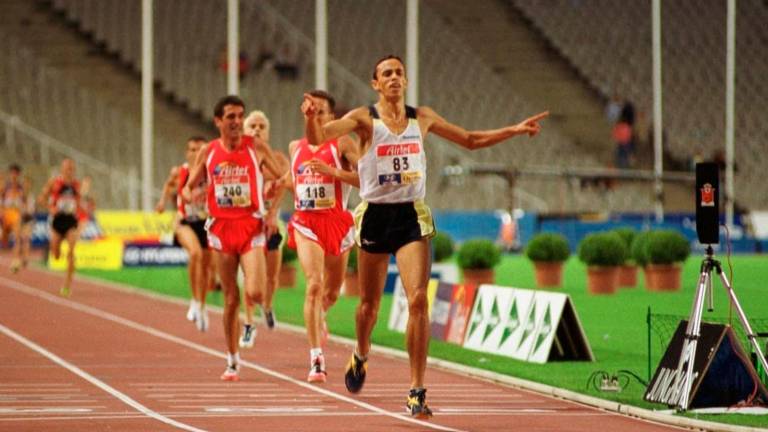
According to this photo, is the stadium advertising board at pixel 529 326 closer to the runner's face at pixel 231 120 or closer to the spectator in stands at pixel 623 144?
the runner's face at pixel 231 120

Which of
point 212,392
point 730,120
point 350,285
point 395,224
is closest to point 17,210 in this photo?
point 350,285

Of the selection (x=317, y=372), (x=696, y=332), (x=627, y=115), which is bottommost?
(x=317, y=372)

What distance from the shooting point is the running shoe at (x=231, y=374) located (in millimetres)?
14344

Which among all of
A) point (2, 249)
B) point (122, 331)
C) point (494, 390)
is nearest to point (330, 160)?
point (494, 390)

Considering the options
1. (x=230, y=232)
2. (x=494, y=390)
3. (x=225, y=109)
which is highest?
(x=225, y=109)

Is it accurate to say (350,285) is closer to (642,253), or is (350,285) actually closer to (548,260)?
(548,260)

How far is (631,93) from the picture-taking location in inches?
2046

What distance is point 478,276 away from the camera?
2828cm

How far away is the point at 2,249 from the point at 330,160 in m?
33.8

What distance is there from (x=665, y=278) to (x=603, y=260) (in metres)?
1.07

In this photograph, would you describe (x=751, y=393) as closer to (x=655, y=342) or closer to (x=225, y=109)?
(x=225, y=109)

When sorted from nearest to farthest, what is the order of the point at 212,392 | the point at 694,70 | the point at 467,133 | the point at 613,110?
the point at 467,133, the point at 212,392, the point at 613,110, the point at 694,70

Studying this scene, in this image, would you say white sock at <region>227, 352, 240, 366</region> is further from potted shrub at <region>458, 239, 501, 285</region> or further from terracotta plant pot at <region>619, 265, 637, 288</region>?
terracotta plant pot at <region>619, 265, 637, 288</region>

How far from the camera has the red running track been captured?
11195mm
